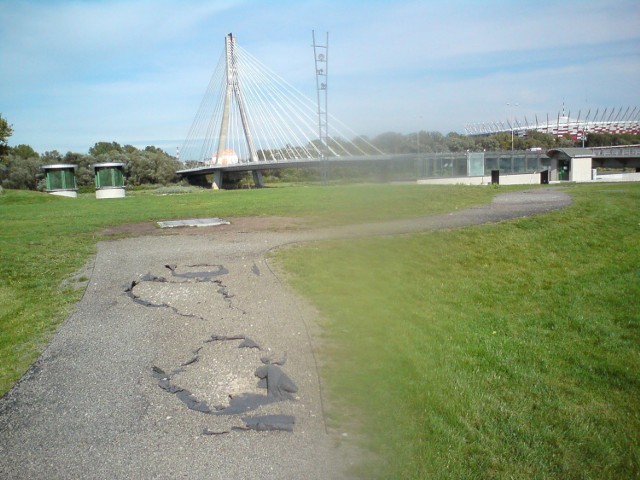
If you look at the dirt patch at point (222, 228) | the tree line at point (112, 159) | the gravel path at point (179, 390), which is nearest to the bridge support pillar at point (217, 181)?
the tree line at point (112, 159)

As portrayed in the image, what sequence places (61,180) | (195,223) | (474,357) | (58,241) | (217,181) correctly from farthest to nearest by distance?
(217,181)
(61,180)
(195,223)
(58,241)
(474,357)

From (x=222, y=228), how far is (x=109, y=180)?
2656cm

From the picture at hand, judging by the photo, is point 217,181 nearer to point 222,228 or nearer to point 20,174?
point 20,174

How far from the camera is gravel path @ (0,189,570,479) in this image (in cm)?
378

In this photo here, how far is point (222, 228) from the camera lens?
14469 millimetres

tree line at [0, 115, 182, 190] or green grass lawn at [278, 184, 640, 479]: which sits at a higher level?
tree line at [0, 115, 182, 190]

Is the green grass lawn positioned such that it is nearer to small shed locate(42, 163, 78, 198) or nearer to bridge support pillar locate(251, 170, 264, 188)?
small shed locate(42, 163, 78, 198)

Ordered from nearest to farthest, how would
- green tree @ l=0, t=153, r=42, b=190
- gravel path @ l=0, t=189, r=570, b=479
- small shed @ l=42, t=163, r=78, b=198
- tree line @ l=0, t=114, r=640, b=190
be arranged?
gravel path @ l=0, t=189, r=570, b=479 → tree line @ l=0, t=114, r=640, b=190 → small shed @ l=42, t=163, r=78, b=198 → green tree @ l=0, t=153, r=42, b=190

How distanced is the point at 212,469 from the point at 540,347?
168 inches

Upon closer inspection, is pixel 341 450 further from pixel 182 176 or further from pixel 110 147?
pixel 110 147

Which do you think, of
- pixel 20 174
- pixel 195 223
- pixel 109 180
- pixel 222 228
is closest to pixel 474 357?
pixel 222 228

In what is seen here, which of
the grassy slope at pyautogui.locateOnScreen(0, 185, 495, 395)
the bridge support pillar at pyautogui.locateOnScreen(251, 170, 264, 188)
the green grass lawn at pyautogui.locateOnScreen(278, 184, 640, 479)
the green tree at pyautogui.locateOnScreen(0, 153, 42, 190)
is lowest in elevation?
the green grass lawn at pyautogui.locateOnScreen(278, 184, 640, 479)

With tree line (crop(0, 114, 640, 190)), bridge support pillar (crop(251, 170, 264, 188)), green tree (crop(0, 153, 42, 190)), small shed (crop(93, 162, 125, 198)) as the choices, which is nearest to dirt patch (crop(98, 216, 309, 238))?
tree line (crop(0, 114, 640, 190))

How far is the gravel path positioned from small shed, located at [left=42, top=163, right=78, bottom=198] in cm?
3353
